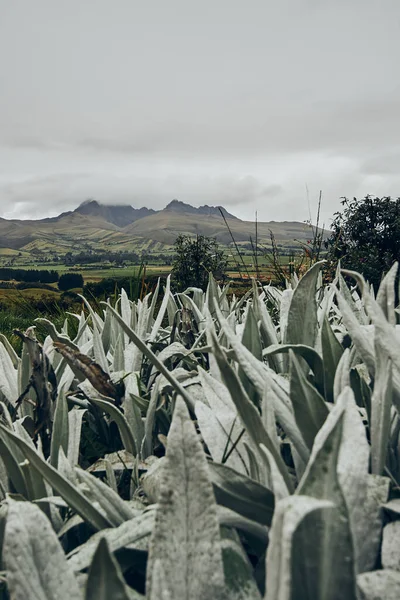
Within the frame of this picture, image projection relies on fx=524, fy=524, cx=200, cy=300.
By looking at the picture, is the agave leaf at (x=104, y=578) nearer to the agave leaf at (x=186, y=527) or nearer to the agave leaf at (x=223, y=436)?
A: the agave leaf at (x=186, y=527)

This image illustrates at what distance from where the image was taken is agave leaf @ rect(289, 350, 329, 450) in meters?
0.93

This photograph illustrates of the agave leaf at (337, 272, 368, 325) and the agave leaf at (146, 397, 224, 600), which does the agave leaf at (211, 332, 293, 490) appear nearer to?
the agave leaf at (146, 397, 224, 600)

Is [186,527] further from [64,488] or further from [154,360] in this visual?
[154,360]

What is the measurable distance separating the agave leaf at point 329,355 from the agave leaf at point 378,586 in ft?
2.23

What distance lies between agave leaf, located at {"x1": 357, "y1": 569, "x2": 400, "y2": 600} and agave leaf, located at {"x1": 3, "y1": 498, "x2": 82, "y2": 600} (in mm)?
351

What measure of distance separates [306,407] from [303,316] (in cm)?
50

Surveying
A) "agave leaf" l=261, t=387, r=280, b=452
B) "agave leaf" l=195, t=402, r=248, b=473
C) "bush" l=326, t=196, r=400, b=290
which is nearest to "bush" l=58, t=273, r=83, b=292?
"bush" l=326, t=196, r=400, b=290

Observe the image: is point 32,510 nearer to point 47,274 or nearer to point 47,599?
point 47,599

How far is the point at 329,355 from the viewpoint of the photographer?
1316 millimetres

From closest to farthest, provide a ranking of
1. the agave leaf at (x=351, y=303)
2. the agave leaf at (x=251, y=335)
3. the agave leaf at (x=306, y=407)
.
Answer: the agave leaf at (x=306, y=407)
the agave leaf at (x=251, y=335)
the agave leaf at (x=351, y=303)

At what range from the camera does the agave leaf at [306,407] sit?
36.7 inches

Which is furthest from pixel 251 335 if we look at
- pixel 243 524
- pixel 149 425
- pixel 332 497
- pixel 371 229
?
pixel 371 229

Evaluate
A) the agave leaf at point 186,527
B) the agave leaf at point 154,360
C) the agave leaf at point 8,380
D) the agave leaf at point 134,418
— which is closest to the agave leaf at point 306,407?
the agave leaf at point 154,360

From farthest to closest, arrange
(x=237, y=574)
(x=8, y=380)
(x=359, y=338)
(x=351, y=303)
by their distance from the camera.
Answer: (x=351, y=303) → (x=8, y=380) → (x=359, y=338) → (x=237, y=574)
